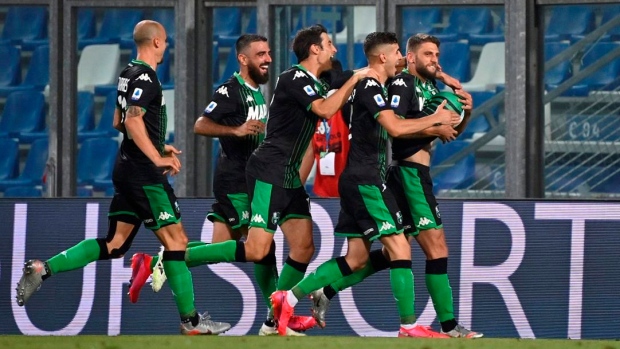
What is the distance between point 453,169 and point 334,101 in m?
4.61

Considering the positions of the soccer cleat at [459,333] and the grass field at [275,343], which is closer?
the grass field at [275,343]

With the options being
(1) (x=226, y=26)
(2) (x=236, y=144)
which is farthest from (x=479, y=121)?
(2) (x=236, y=144)

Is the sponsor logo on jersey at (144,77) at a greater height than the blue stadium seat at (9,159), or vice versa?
the sponsor logo on jersey at (144,77)

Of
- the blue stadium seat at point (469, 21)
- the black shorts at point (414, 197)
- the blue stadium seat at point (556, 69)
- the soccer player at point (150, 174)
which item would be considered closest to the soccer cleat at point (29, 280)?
the soccer player at point (150, 174)

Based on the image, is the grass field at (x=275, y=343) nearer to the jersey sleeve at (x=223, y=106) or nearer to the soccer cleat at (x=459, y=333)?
the soccer cleat at (x=459, y=333)

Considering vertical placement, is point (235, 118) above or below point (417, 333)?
above

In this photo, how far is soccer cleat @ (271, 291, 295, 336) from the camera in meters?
9.80

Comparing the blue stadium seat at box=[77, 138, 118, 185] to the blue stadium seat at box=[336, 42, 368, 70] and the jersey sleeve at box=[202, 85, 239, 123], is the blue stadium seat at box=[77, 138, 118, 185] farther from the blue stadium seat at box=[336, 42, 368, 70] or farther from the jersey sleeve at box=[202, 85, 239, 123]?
the jersey sleeve at box=[202, 85, 239, 123]

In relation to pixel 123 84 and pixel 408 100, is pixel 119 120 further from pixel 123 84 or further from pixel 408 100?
pixel 408 100

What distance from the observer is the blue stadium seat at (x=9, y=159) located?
48.6 ft

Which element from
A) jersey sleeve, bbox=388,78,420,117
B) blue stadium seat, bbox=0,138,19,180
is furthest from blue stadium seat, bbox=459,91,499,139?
blue stadium seat, bbox=0,138,19,180

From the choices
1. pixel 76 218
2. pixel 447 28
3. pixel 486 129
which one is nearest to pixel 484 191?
pixel 486 129

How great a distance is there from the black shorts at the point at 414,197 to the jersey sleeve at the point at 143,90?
1746 millimetres

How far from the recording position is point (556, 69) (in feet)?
45.5
